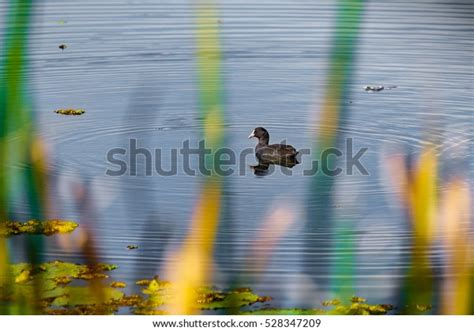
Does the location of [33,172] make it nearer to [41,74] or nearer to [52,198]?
[52,198]

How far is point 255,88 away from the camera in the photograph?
830 centimetres

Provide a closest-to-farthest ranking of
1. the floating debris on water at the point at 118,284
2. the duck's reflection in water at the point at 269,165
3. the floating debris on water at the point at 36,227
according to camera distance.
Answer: the floating debris on water at the point at 118,284, the floating debris on water at the point at 36,227, the duck's reflection in water at the point at 269,165

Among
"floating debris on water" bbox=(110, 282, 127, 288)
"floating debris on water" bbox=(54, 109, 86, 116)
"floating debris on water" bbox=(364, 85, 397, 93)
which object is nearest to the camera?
"floating debris on water" bbox=(110, 282, 127, 288)

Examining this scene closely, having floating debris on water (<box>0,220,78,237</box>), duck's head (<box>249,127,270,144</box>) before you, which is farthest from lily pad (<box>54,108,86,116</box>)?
floating debris on water (<box>0,220,78,237</box>)

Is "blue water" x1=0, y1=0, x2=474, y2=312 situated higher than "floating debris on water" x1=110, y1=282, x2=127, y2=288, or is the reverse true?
"blue water" x1=0, y1=0, x2=474, y2=312

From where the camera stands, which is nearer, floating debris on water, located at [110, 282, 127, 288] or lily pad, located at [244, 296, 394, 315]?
lily pad, located at [244, 296, 394, 315]

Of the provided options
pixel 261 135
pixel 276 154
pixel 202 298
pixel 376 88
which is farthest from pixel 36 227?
pixel 376 88

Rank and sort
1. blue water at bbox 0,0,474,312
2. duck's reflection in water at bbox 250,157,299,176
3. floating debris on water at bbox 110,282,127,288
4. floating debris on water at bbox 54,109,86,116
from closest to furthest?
floating debris on water at bbox 110,282,127,288
blue water at bbox 0,0,474,312
duck's reflection in water at bbox 250,157,299,176
floating debris on water at bbox 54,109,86,116

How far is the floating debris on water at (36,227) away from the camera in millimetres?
5395

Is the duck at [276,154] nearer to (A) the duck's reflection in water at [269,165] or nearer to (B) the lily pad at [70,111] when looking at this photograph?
(A) the duck's reflection in water at [269,165]

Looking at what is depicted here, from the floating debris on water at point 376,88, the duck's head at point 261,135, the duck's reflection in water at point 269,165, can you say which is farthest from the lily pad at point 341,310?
the floating debris on water at point 376,88

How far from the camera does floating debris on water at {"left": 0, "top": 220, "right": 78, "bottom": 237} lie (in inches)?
212

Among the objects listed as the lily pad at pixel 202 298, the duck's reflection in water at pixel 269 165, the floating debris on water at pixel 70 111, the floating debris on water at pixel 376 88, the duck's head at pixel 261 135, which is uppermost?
the floating debris on water at pixel 376 88

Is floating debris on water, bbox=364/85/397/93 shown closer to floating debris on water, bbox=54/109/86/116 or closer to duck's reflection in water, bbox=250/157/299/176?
duck's reflection in water, bbox=250/157/299/176
